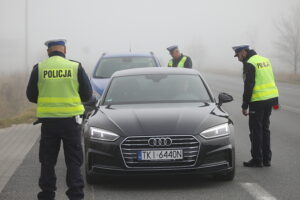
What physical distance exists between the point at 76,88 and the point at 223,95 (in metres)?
2.75

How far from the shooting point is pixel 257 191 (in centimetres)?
695

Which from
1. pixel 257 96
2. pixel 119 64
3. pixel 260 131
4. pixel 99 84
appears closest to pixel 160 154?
pixel 260 131

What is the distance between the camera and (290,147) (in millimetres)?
10398

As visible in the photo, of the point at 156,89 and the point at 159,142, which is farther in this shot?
the point at 156,89

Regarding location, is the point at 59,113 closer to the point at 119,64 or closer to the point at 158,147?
the point at 158,147

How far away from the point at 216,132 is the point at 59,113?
1.93m

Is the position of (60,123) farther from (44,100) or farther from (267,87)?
(267,87)

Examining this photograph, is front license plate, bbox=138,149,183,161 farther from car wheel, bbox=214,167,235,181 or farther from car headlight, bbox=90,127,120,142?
car wheel, bbox=214,167,235,181

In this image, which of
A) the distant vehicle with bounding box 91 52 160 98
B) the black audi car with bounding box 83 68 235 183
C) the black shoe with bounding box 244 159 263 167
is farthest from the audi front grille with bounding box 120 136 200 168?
the distant vehicle with bounding box 91 52 160 98

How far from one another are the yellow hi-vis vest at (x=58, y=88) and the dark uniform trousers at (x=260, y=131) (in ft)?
10.00

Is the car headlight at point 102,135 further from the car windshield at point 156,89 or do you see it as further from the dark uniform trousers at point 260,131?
the dark uniform trousers at point 260,131

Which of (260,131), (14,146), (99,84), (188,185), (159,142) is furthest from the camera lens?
(99,84)

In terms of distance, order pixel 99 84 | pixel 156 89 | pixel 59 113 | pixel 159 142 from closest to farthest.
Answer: pixel 59 113, pixel 159 142, pixel 156 89, pixel 99 84

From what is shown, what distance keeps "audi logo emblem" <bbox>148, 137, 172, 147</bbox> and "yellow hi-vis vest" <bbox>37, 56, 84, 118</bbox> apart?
103 centimetres
